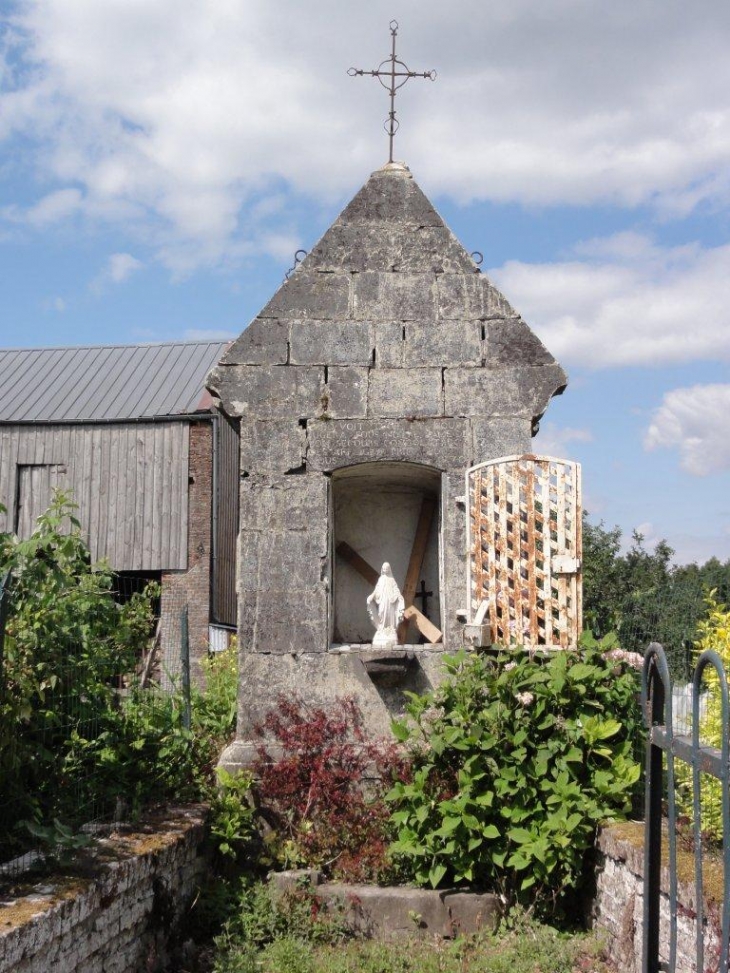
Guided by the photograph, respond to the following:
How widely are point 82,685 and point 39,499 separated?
14.7 meters

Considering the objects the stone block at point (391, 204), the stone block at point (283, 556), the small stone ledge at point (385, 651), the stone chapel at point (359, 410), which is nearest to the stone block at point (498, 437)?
the stone chapel at point (359, 410)

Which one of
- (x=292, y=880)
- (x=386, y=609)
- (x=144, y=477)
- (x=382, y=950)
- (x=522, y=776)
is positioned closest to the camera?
(x=382, y=950)

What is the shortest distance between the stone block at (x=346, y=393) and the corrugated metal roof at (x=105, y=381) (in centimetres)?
1184

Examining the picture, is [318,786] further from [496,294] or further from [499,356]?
[496,294]

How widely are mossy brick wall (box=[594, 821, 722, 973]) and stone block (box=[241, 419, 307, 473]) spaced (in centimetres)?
336

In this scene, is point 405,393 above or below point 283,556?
above

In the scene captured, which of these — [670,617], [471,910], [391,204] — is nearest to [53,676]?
[471,910]

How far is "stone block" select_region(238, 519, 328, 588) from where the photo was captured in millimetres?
7297

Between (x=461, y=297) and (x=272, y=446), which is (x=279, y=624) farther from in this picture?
(x=461, y=297)

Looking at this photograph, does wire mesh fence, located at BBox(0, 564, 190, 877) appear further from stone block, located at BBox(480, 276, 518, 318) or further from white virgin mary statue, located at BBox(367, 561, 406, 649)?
stone block, located at BBox(480, 276, 518, 318)

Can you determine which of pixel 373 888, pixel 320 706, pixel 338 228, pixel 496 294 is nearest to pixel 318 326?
pixel 338 228

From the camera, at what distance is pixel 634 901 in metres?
5.48

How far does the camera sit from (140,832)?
231 inches

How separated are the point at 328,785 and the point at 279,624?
1193 mm
